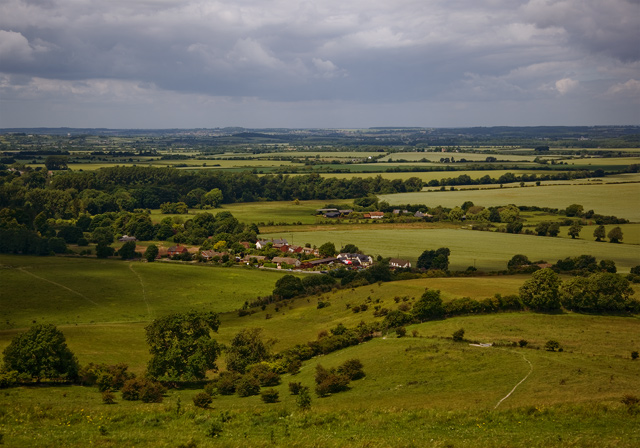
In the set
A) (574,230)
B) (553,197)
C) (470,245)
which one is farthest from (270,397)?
(553,197)

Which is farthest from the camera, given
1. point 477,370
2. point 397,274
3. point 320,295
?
point 397,274

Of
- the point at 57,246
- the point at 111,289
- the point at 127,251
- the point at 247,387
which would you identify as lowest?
the point at 111,289

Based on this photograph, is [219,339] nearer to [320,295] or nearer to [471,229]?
[320,295]

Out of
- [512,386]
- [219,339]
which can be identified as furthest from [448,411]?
[219,339]

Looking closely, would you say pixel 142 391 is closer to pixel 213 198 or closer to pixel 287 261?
pixel 287 261

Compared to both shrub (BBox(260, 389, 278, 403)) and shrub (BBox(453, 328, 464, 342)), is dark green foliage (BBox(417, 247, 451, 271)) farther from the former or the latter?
shrub (BBox(260, 389, 278, 403))

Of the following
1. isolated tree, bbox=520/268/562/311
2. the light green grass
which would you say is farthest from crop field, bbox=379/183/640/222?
isolated tree, bbox=520/268/562/311
